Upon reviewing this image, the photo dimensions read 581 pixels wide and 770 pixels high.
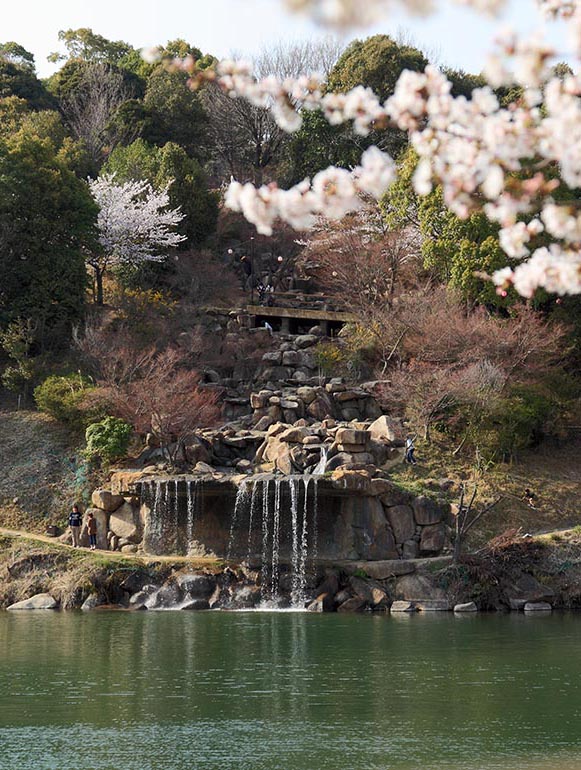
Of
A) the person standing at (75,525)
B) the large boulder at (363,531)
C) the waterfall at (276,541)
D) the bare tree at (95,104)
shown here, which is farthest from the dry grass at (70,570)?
the bare tree at (95,104)


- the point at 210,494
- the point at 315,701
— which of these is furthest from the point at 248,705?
the point at 210,494

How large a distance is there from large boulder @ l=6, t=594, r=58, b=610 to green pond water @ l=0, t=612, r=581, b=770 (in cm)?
270

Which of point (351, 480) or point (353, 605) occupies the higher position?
point (351, 480)

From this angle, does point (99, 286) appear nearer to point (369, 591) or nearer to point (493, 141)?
point (369, 591)

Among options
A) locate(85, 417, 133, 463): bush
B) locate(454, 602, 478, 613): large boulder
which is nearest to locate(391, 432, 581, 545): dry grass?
locate(454, 602, 478, 613): large boulder

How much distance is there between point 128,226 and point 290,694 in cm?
2838

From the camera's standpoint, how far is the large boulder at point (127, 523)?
104ft

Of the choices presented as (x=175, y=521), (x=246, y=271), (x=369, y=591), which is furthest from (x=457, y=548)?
(x=246, y=271)

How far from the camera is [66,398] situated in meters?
35.7

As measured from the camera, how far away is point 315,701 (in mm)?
17016

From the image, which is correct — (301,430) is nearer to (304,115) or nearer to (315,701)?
(315,701)

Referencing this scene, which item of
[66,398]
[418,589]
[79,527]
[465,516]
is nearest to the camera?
[418,589]

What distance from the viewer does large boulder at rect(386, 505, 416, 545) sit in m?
31.0

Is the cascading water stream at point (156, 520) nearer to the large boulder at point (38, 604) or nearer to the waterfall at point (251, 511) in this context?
the waterfall at point (251, 511)
